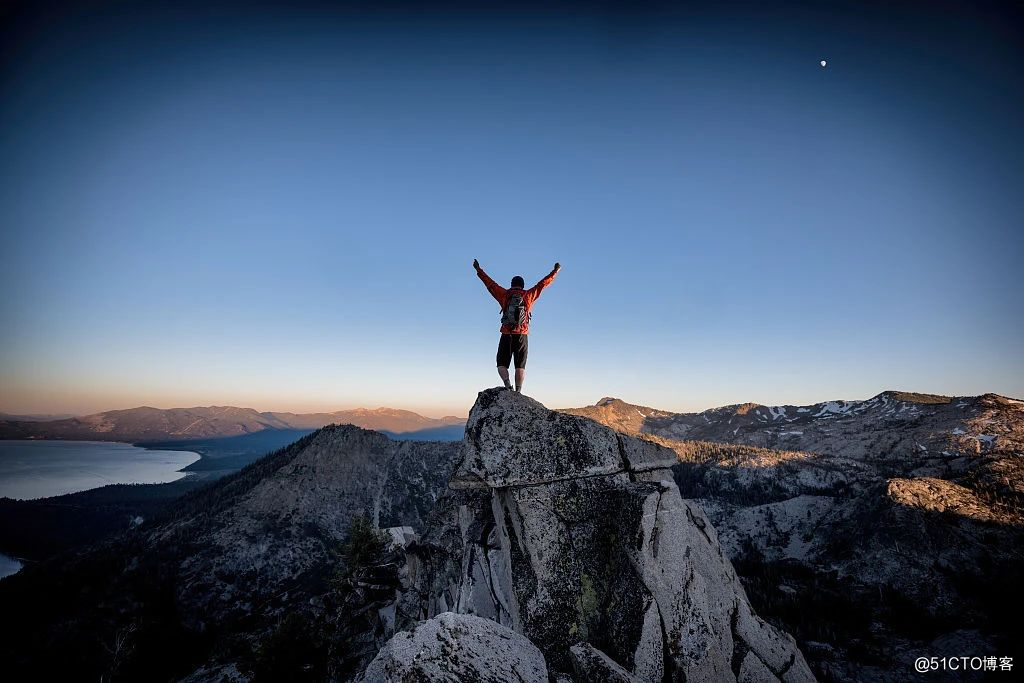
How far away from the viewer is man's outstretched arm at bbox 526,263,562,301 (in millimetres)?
13383

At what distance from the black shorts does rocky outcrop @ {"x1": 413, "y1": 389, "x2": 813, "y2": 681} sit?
115 cm

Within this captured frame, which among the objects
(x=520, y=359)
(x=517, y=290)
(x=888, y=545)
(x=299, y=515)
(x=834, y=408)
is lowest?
(x=299, y=515)

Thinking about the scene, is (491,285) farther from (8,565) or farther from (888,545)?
(8,565)

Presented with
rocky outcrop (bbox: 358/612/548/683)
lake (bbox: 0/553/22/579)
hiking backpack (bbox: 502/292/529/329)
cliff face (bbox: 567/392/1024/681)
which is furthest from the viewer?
lake (bbox: 0/553/22/579)

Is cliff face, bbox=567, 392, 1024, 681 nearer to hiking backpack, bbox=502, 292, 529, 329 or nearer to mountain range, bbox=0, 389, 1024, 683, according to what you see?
mountain range, bbox=0, 389, 1024, 683

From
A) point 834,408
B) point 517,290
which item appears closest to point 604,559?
point 517,290

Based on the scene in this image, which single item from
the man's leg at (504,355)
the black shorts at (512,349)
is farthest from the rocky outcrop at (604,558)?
the black shorts at (512,349)

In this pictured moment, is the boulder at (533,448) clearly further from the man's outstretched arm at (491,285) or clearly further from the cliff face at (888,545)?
the cliff face at (888,545)

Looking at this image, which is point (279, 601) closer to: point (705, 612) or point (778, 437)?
point (705, 612)

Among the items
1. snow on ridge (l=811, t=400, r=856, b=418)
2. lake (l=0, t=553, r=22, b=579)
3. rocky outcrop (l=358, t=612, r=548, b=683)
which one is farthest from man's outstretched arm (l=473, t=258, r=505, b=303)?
lake (l=0, t=553, r=22, b=579)

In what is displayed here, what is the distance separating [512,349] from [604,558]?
7.20 meters

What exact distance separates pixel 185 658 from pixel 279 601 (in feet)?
39.1

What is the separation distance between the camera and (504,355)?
1320 centimetres

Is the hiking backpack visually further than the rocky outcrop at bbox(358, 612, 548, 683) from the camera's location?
Yes
